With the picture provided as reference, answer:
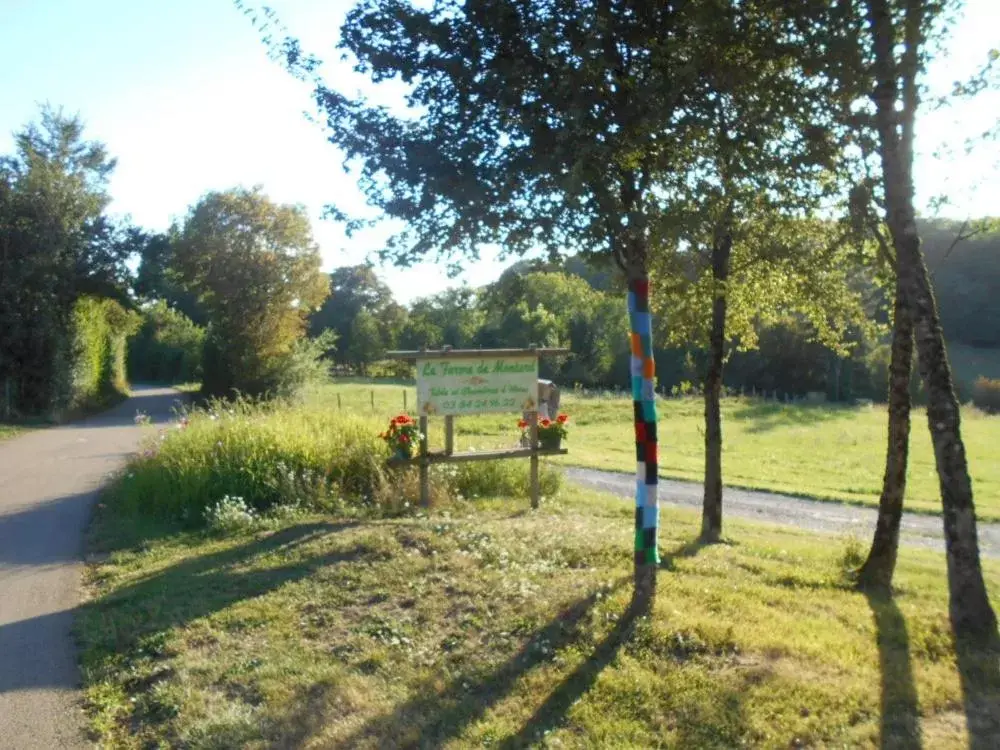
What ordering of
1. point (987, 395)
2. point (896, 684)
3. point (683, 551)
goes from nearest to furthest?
point (896, 684)
point (683, 551)
point (987, 395)

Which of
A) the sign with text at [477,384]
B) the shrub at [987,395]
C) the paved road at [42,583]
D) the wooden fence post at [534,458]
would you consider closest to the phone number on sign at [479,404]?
the sign with text at [477,384]

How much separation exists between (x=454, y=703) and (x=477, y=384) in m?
6.46

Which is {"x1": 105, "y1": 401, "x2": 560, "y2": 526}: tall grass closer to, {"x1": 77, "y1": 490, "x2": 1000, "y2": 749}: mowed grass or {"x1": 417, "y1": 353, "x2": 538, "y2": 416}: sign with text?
{"x1": 417, "y1": 353, "x2": 538, "y2": 416}: sign with text

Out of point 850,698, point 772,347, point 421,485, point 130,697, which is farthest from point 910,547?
point 772,347

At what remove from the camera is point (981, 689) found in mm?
5184

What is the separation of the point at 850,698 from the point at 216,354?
33.3m

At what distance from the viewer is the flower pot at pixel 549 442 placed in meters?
11.9

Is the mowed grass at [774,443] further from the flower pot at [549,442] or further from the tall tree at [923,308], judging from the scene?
the tall tree at [923,308]

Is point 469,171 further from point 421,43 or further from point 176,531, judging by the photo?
point 176,531

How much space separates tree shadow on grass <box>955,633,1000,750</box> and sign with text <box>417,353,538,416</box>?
6.41 meters

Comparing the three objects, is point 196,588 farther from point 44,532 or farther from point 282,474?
point 44,532

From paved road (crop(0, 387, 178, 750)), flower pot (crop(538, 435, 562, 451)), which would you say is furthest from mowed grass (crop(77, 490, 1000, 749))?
flower pot (crop(538, 435, 562, 451))

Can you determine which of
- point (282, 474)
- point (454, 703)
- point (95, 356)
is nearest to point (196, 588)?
point (454, 703)

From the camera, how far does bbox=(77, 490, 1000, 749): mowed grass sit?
4.79 metres
